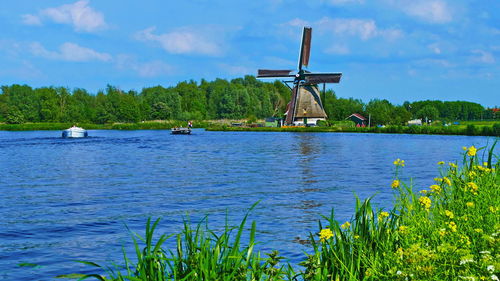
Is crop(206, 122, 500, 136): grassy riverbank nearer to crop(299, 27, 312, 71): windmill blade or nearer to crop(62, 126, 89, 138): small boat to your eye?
crop(299, 27, 312, 71): windmill blade

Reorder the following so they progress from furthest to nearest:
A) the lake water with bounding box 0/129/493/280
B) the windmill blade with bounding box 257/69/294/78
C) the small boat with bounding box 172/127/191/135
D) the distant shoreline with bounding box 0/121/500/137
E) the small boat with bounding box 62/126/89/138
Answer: the small boat with bounding box 172/127/191/135 → the windmill blade with bounding box 257/69/294/78 → the small boat with bounding box 62/126/89/138 → the distant shoreline with bounding box 0/121/500/137 → the lake water with bounding box 0/129/493/280

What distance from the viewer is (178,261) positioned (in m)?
5.23

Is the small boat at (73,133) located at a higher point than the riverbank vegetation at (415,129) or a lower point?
lower

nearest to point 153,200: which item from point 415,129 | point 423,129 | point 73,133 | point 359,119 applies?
point 73,133

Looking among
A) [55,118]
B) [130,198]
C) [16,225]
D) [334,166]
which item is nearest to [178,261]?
[16,225]

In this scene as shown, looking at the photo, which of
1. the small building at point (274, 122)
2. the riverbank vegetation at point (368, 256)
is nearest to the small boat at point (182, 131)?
the small building at point (274, 122)

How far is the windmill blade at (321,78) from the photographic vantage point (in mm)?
77938

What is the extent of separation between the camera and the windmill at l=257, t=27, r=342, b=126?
78375mm

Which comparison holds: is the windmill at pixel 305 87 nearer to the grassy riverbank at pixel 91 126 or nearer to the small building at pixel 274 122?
the small building at pixel 274 122

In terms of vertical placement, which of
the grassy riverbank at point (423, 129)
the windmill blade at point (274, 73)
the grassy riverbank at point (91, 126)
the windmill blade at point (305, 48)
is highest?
the windmill blade at point (305, 48)

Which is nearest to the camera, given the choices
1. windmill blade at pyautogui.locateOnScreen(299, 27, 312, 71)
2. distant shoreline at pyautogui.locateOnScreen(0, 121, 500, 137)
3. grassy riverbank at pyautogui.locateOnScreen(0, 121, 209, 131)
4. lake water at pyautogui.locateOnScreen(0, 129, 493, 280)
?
lake water at pyautogui.locateOnScreen(0, 129, 493, 280)

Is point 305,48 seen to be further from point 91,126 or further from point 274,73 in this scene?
point 91,126

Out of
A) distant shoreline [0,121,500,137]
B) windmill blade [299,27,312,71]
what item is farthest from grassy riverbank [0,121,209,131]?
windmill blade [299,27,312,71]

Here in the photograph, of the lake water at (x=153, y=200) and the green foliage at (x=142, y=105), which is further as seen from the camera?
the green foliage at (x=142, y=105)
